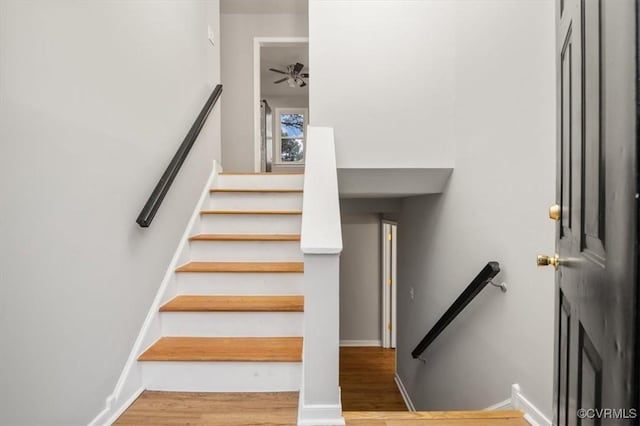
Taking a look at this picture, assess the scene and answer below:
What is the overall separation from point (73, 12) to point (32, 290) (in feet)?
3.34

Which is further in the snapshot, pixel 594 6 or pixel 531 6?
pixel 531 6

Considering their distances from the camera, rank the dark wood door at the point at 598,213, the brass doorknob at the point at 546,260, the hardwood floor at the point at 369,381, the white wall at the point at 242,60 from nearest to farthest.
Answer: the dark wood door at the point at 598,213
the brass doorknob at the point at 546,260
the hardwood floor at the point at 369,381
the white wall at the point at 242,60

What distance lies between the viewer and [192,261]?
232cm

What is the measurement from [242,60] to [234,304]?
11.5ft

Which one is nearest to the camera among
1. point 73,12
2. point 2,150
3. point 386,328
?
point 2,150

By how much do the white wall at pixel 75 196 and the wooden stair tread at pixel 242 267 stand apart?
9.6 inches

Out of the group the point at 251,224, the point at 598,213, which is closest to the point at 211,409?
the point at 251,224

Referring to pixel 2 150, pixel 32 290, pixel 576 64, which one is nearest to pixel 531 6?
pixel 576 64

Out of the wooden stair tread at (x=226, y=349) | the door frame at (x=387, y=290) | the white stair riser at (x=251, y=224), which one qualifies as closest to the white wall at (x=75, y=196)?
the wooden stair tread at (x=226, y=349)

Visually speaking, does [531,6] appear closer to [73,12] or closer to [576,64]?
[576,64]

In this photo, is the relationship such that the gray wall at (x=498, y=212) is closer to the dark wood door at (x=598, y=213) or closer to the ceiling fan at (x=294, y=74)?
the dark wood door at (x=598, y=213)

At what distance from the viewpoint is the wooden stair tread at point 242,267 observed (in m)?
2.05

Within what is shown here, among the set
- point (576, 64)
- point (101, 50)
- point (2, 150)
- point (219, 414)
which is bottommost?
point (219, 414)

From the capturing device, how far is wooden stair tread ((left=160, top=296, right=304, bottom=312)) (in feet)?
5.92
